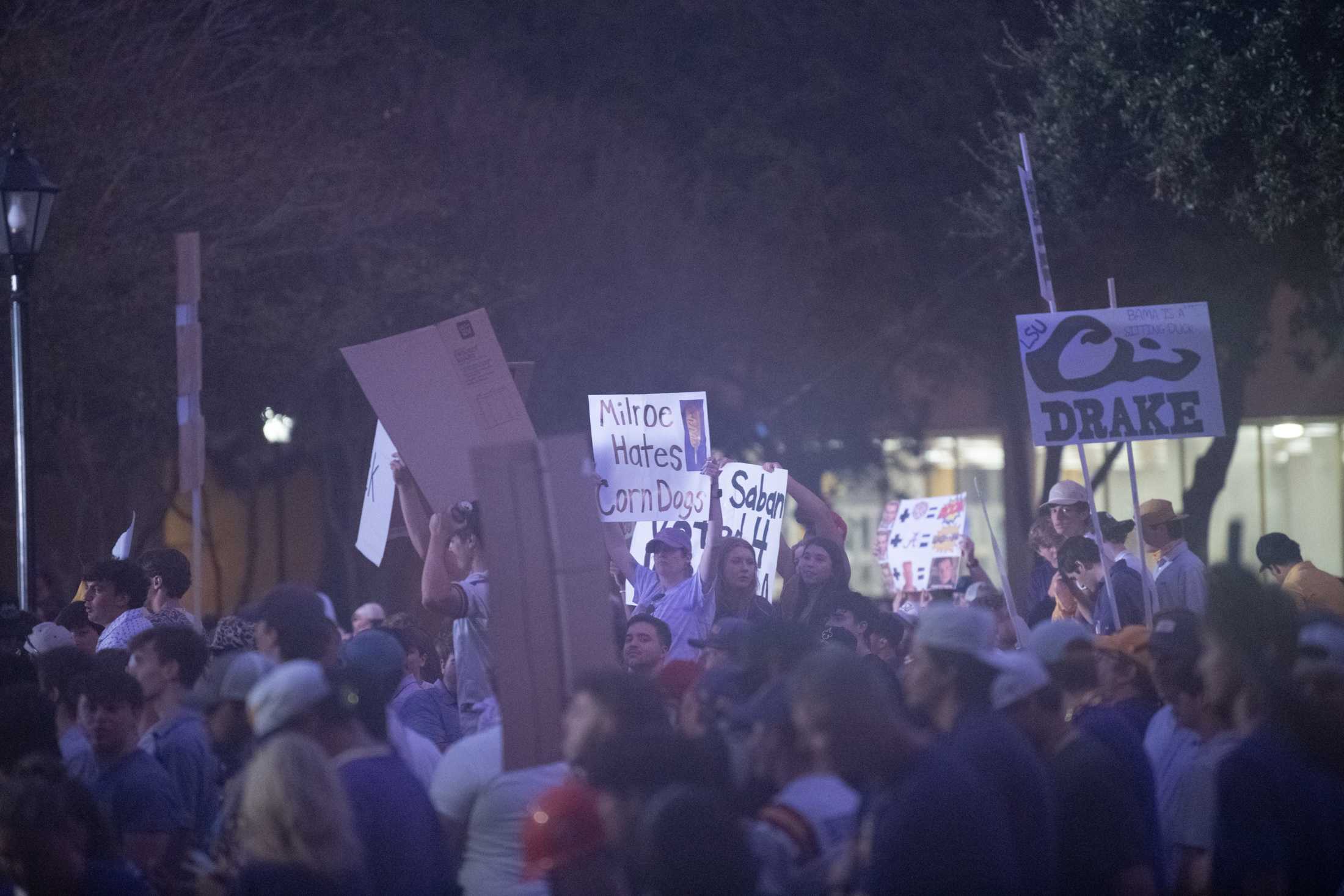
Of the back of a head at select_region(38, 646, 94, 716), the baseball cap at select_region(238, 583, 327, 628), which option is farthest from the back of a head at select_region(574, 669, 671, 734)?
the back of a head at select_region(38, 646, 94, 716)

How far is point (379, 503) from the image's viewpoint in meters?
9.20

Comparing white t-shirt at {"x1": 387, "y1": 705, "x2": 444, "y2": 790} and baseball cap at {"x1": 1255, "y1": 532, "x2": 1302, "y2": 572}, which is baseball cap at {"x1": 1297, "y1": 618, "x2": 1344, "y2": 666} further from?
baseball cap at {"x1": 1255, "y1": 532, "x2": 1302, "y2": 572}

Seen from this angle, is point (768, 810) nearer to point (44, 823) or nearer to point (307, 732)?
point (307, 732)

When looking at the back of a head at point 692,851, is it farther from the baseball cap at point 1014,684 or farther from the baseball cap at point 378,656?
the baseball cap at point 378,656

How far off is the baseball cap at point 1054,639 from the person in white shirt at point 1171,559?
142 inches

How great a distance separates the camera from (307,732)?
4379 millimetres

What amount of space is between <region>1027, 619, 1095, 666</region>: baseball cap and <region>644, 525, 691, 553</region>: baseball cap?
374cm

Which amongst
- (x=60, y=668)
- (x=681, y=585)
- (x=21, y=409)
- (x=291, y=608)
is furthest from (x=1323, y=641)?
(x=21, y=409)

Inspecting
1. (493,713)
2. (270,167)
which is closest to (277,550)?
(270,167)

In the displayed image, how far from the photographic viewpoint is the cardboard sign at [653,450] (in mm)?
10109

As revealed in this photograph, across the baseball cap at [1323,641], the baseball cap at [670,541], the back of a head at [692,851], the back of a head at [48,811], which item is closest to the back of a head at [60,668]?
the back of a head at [48,811]

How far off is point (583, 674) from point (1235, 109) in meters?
11.2

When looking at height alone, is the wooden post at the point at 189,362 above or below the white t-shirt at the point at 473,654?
above

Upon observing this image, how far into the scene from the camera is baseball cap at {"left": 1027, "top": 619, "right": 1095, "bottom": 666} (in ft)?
17.5
